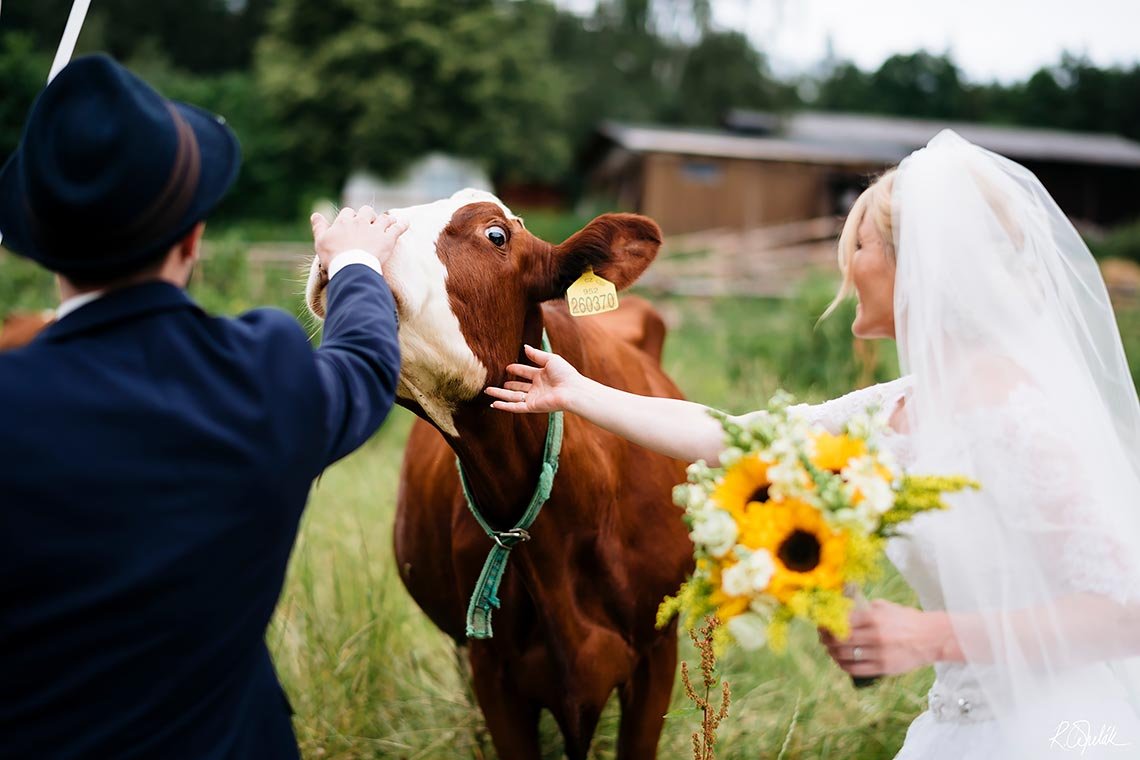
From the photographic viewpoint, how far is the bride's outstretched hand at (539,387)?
2436 mm

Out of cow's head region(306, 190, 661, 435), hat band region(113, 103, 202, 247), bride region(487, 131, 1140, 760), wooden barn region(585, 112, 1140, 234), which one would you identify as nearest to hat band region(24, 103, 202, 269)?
hat band region(113, 103, 202, 247)

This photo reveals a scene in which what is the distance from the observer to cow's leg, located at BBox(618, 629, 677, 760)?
3.33m

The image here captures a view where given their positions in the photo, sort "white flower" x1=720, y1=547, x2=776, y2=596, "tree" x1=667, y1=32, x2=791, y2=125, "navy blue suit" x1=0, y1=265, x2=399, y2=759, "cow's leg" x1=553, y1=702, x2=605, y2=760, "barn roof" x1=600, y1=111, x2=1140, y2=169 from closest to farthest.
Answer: "navy blue suit" x1=0, y1=265, x2=399, y2=759
"white flower" x1=720, y1=547, x2=776, y2=596
"cow's leg" x1=553, y1=702, x2=605, y2=760
"barn roof" x1=600, y1=111, x2=1140, y2=169
"tree" x1=667, y1=32, x2=791, y2=125

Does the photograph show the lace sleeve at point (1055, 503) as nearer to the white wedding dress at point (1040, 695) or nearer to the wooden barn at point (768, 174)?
the white wedding dress at point (1040, 695)

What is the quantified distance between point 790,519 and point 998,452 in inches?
20.1

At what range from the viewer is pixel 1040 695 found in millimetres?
1991

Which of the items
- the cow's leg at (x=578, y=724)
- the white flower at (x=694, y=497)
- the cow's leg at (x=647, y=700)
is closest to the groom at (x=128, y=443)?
the white flower at (x=694, y=497)

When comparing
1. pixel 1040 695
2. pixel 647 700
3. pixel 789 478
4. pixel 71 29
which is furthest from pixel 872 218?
pixel 71 29

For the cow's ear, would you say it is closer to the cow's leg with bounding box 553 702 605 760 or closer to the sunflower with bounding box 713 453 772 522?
the sunflower with bounding box 713 453 772 522

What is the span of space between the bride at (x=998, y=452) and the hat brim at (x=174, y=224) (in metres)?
1.11

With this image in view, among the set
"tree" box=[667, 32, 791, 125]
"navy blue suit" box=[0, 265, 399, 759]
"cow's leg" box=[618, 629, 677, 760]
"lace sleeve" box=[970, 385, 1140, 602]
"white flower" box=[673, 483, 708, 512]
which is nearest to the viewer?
"navy blue suit" box=[0, 265, 399, 759]

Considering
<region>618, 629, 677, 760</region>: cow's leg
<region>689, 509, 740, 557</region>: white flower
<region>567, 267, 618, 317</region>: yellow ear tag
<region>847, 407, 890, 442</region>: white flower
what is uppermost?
<region>567, 267, 618, 317</region>: yellow ear tag

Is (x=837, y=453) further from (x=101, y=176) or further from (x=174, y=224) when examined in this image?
(x=101, y=176)

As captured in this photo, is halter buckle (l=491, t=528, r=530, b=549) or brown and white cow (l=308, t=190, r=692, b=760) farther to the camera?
halter buckle (l=491, t=528, r=530, b=549)
